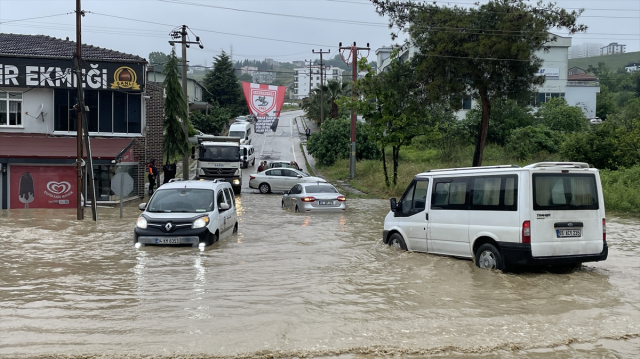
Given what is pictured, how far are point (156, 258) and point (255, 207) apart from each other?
1449cm

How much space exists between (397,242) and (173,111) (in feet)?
82.3

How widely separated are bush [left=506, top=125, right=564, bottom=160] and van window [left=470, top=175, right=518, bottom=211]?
1404 inches

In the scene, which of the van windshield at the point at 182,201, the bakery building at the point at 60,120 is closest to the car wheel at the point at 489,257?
the van windshield at the point at 182,201

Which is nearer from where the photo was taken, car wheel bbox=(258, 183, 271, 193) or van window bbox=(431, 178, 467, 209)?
van window bbox=(431, 178, 467, 209)

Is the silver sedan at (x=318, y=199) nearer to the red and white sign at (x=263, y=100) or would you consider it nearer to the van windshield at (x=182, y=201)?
the van windshield at (x=182, y=201)

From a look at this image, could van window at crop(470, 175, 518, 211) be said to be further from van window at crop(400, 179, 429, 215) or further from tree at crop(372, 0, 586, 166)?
tree at crop(372, 0, 586, 166)

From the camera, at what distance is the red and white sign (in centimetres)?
4131

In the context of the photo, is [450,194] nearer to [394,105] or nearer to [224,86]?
[394,105]

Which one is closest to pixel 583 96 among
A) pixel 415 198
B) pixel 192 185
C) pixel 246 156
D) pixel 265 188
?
pixel 246 156

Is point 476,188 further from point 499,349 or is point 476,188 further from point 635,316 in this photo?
point 499,349

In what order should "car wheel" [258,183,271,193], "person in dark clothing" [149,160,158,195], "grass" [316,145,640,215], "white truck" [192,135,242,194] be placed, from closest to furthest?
"grass" [316,145,640,215] → "person in dark clothing" [149,160,158,195] → "white truck" [192,135,242,194] → "car wheel" [258,183,271,193]

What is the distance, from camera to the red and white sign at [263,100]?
41.3 m

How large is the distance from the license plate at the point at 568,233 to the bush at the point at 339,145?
1489 inches

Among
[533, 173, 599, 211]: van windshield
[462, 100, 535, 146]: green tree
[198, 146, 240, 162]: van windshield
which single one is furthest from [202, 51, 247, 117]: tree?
[533, 173, 599, 211]: van windshield
